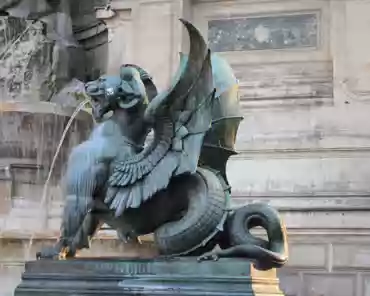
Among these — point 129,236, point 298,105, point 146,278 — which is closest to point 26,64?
point 298,105

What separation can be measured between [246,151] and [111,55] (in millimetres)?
1896

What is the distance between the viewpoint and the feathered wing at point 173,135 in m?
5.61

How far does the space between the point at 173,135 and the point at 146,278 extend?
956 mm

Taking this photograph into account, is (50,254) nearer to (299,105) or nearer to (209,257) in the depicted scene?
(209,257)

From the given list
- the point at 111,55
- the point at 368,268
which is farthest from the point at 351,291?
the point at 111,55

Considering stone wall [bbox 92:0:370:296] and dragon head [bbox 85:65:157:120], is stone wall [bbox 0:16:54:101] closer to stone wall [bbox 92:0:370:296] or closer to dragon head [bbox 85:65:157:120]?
stone wall [bbox 92:0:370:296]

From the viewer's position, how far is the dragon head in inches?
231

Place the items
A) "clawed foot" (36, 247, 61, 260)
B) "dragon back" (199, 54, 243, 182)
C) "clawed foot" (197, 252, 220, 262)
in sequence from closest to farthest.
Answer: "clawed foot" (197, 252, 220, 262) < "clawed foot" (36, 247, 61, 260) < "dragon back" (199, 54, 243, 182)

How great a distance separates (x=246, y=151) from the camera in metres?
8.80

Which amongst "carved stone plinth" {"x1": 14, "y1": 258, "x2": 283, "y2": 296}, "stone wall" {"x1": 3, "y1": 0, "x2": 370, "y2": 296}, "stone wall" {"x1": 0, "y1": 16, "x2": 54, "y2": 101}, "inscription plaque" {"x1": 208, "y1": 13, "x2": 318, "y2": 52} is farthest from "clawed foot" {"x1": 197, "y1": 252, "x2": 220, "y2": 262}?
"stone wall" {"x1": 0, "y1": 16, "x2": 54, "y2": 101}

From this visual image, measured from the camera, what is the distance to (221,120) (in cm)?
585

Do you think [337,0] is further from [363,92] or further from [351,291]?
[351,291]

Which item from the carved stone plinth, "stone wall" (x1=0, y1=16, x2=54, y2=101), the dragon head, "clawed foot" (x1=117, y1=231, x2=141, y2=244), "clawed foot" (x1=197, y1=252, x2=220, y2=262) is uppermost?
"stone wall" (x1=0, y1=16, x2=54, y2=101)

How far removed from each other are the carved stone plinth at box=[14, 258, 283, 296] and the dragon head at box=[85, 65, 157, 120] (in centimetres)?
101
